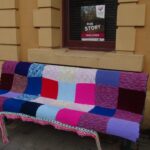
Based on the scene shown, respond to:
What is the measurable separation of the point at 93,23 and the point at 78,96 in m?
1.38

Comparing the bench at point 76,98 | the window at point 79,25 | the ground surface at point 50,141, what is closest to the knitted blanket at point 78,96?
the bench at point 76,98

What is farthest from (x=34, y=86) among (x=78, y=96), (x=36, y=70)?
(x=78, y=96)

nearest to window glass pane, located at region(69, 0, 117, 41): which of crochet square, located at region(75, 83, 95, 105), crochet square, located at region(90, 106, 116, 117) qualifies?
crochet square, located at region(75, 83, 95, 105)

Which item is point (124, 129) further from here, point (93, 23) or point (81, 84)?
point (93, 23)

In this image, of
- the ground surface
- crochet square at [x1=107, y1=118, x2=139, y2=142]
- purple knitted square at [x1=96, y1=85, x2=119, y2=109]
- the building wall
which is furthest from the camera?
the building wall

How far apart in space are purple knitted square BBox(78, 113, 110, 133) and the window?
1.62 metres

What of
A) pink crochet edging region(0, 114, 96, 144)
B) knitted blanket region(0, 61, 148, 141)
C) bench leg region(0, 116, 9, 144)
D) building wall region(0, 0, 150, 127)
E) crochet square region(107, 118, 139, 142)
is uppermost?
building wall region(0, 0, 150, 127)

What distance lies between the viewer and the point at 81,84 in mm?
3904

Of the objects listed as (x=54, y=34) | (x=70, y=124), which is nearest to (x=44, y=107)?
(x=70, y=124)

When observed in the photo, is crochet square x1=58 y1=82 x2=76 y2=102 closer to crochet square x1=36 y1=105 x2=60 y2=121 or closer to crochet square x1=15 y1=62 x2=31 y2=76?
crochet square x1=36 y1=105 x2=60 y2=121

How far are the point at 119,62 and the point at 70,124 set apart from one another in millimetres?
1310

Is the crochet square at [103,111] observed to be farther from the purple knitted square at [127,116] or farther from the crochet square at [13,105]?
the crochet square at [13,105]

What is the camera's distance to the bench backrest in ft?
11.5

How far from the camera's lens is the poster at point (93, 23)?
14.8 ft
